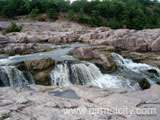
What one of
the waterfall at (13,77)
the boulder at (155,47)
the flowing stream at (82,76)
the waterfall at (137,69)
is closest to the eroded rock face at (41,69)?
the flowing stream at (82,76)

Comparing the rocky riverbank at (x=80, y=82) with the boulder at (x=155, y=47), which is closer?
the rocky riverbank at (x=80, y=82)

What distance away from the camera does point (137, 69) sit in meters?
13.5

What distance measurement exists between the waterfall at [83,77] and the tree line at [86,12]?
3604 cm

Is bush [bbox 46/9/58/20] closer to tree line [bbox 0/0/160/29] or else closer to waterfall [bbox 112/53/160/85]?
tree line [bbox 0/0/160/29]

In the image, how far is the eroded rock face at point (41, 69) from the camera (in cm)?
1080

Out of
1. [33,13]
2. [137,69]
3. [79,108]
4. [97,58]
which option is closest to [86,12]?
→ [33,13]

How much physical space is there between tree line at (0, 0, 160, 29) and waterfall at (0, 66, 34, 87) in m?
37.2

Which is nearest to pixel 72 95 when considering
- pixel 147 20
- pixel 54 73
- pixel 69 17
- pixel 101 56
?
pixel 54 73

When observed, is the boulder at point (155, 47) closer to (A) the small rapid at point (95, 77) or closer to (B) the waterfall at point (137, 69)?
(B) the waterfall at point (137, 69)

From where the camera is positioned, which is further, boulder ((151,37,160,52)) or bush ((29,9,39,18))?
bush ((29,9,39,18))

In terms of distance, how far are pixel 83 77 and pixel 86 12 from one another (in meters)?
45.1

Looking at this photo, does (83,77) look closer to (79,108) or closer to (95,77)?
(95,77)

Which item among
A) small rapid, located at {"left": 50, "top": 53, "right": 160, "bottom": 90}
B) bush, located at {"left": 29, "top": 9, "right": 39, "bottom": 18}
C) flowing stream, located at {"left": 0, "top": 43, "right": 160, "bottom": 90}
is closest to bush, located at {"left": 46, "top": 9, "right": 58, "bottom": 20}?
bush, located at {"left": 29, "top": 9, "right": 39, "bottom": 18}

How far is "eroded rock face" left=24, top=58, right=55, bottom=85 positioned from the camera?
10.8 meters
